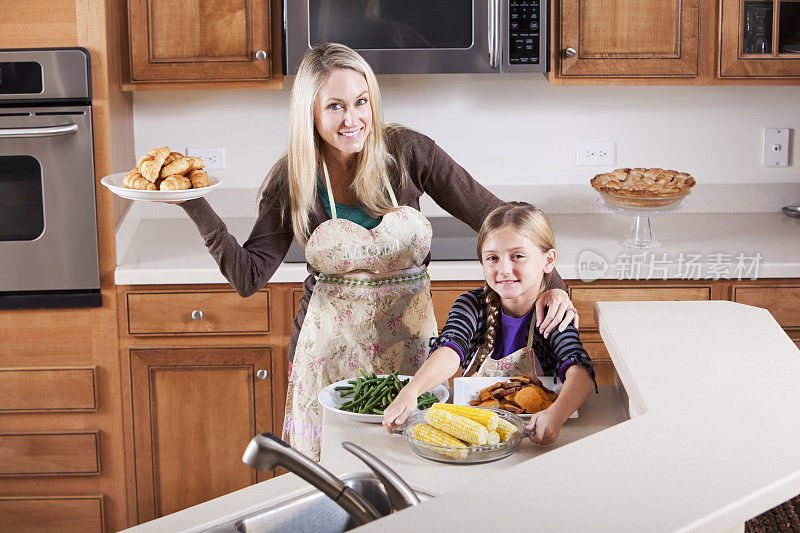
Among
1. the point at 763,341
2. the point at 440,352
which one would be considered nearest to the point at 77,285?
the point at 440,352

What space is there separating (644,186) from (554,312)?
4.23 ft

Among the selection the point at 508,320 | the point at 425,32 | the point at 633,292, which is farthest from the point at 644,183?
the point at 508,320

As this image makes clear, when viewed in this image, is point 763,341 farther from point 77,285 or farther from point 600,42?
point 77,285

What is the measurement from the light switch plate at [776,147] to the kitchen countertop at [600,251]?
19 centimetres

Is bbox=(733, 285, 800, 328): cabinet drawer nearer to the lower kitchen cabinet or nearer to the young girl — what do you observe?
the young girl

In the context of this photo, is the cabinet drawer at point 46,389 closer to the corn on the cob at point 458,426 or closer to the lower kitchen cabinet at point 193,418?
the lower kitchen cabinet at point 193,418

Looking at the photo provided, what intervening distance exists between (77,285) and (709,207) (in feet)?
6.81

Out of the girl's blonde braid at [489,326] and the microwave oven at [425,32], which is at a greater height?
the microwave oven at [425,32]

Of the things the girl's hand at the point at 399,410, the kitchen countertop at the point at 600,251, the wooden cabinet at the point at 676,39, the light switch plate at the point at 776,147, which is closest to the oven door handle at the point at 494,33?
the wooden cabinet at the point at 676,39

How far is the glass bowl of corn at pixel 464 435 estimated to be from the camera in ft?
4.06

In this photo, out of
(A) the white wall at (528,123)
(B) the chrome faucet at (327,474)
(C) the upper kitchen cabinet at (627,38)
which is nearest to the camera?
(B) the chrome faucet at (327,474)

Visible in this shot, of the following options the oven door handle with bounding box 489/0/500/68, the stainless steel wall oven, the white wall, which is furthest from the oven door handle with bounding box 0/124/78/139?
the oven door handle with bounding box 489/0/500/68

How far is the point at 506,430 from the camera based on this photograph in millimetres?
1270

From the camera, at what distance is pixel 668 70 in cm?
276
